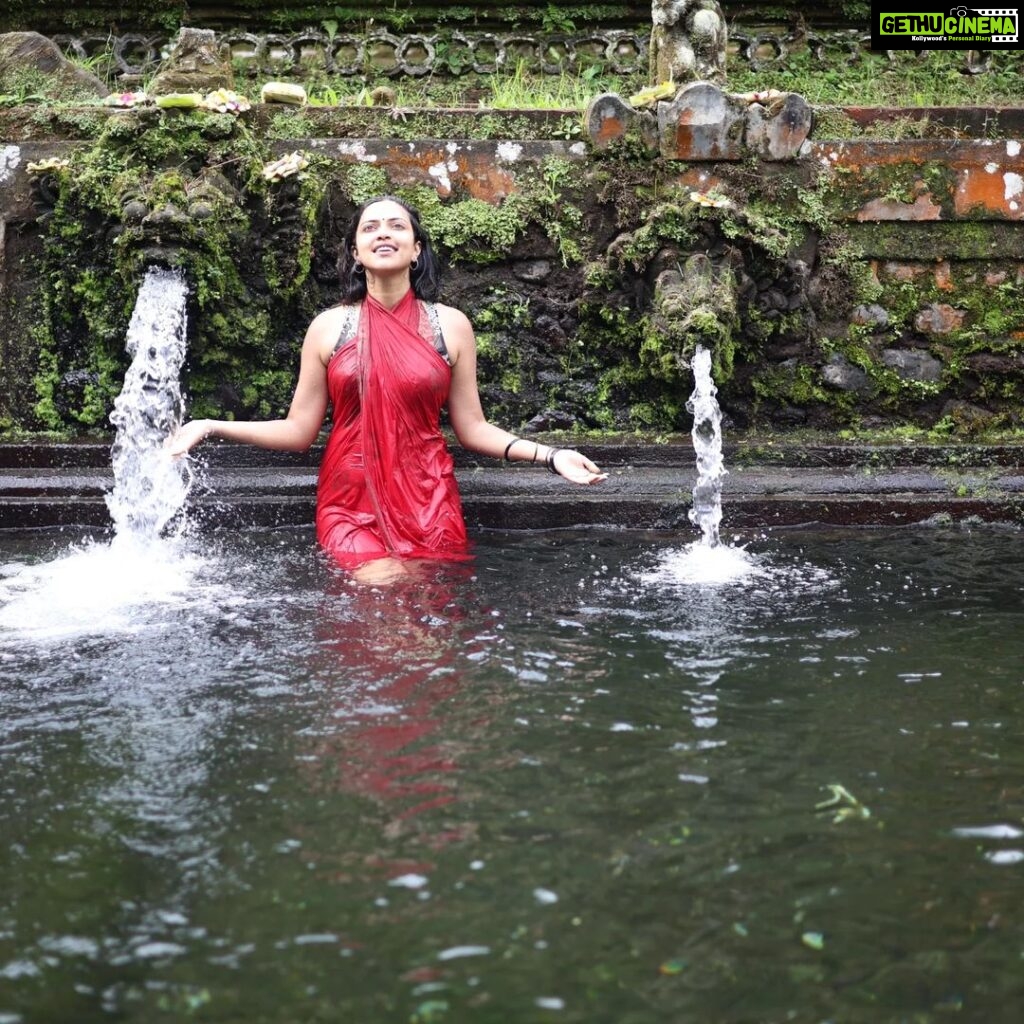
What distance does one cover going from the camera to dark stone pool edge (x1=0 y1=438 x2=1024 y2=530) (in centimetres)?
548

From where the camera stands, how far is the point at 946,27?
8.00 meters

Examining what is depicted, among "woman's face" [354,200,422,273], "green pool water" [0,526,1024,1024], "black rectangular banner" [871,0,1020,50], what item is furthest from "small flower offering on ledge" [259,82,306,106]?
"black rectangular banner" [871,0,1020,50]

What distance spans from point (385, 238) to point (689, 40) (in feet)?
6.90

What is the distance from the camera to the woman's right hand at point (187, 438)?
15.4ft

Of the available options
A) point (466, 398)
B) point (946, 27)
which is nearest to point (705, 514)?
point (466, 398)

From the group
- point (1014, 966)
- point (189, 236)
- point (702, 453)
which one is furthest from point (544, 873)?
point (189, 236)

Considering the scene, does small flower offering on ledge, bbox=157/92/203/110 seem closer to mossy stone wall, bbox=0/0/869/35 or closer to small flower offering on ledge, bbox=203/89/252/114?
small flower offering on ledge, bbox=203/89/252/114

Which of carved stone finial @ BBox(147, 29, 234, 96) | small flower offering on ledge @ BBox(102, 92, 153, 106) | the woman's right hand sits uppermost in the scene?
carved stone finial @ BBox(147, 29, 234, 96)

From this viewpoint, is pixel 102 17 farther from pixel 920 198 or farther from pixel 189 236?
pixel 920 198

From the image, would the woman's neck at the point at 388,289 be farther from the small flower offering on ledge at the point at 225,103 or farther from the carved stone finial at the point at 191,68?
the carved stone finial at the point at 191,68

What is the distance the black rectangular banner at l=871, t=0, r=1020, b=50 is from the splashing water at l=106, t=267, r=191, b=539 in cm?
478

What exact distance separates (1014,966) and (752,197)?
435 centimetres

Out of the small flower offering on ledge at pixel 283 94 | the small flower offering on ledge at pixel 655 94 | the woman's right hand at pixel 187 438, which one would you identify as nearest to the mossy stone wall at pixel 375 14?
the small flower offering on ledge at pixel 283 94

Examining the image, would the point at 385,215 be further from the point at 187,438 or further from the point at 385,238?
the point at 187,438
